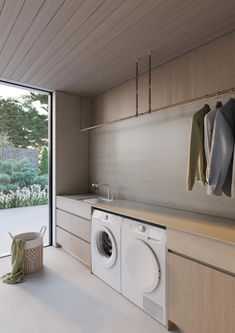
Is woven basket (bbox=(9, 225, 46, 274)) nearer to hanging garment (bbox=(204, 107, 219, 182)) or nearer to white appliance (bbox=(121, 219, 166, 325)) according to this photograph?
white appliance (bbox=(121, 219, 166, 325))

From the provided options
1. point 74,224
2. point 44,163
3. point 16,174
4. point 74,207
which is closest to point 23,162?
point 16,174

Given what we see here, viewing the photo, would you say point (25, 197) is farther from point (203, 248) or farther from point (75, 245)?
point (203, 248)

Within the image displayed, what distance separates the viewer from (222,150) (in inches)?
59.6

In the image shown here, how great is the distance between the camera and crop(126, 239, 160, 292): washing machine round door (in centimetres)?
171

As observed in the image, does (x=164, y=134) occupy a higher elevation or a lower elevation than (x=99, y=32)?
lower

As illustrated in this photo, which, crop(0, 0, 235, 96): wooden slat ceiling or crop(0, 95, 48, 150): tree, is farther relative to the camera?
crop(0, 95, 48, 150): tree

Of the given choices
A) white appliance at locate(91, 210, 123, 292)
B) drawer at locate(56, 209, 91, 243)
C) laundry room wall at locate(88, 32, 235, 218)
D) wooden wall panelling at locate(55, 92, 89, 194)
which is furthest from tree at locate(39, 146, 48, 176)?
white appliance at locate(91, 210, 123, 292)

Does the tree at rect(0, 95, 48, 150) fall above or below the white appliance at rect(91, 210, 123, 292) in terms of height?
above

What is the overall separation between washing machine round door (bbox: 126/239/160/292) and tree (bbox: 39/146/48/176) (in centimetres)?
207

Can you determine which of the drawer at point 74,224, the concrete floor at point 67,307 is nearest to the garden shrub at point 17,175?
the drawer at point 74,224

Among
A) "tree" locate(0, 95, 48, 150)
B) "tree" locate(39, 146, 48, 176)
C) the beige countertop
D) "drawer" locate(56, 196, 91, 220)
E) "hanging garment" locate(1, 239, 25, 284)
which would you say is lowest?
"hanging garment" locate(1, 239, 25, 284)

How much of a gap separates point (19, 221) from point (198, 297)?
2788 mm

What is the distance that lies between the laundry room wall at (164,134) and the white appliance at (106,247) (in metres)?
0.66

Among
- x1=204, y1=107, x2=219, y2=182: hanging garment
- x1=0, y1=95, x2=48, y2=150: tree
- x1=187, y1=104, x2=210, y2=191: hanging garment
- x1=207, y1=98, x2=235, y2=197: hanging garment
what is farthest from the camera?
x1=0, y1=95, x2=48, y2=150: tree
